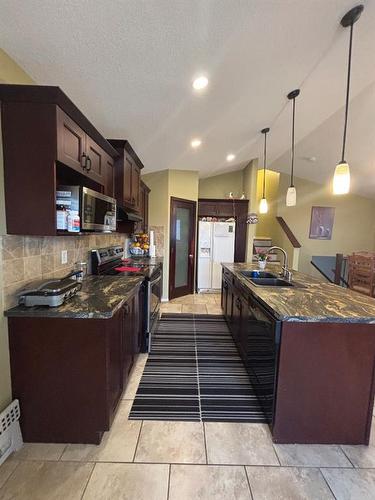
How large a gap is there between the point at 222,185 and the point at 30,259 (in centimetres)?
508

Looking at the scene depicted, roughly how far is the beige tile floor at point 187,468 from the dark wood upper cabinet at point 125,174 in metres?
2.18

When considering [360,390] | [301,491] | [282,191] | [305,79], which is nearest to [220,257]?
A: [282,191]

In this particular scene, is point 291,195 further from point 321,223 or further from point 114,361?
point 321,223

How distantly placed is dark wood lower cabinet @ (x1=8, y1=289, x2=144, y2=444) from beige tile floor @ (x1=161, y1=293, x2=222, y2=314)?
266 centimetres

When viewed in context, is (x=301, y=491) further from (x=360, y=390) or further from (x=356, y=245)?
(x=356, y=245)

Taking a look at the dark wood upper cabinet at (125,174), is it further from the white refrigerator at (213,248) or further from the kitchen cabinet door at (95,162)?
the white refrigerator at (213,248)

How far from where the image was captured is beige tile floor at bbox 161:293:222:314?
4.28 meters

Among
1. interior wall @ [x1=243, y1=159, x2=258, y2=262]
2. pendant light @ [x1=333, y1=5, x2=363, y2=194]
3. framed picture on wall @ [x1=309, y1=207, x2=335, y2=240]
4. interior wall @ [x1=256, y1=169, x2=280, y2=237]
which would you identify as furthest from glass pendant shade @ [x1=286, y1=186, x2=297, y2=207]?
interior wall @ [x1=256, y1=169, x2=280, y2=237]

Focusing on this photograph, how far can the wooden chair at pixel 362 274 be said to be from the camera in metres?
4.13

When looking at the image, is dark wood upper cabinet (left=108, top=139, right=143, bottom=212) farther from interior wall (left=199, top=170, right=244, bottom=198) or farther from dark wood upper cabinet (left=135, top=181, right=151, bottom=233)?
interior wall (left=199, top=170, right=244, bottom=198)

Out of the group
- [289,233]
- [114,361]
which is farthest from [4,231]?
[289,233]

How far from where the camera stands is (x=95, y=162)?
207cm

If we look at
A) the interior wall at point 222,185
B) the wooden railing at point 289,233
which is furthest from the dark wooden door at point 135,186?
the wooden railing at point 289,233

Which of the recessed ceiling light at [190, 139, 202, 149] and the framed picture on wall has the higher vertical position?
the recessed ceiling light at [190, 139, 202, 149]
